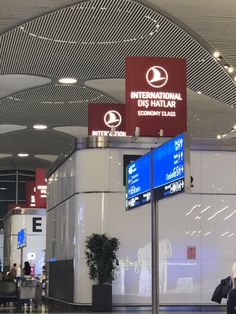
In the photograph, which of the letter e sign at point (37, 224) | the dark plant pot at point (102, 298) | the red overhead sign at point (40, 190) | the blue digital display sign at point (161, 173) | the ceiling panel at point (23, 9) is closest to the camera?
the blue digital display sign at point (161, 173)

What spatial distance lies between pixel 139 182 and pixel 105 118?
15.6 m

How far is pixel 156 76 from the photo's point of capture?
17.7m

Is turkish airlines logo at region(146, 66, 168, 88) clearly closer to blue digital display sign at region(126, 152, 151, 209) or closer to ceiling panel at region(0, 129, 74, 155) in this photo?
blue digital display sign at region(126, 152, 151, 209)

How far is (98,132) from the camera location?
78.3 ft

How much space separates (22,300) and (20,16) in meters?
8.00

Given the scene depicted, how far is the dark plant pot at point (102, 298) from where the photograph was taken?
1638 centimetres

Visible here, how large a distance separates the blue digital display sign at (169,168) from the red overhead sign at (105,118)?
52.9ft

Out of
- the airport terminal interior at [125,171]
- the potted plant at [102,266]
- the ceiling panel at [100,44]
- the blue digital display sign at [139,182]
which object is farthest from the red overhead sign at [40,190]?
the blue digital display sign at [139,182]

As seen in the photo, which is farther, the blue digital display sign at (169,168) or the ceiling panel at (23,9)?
the ceiling panel at (23,9)

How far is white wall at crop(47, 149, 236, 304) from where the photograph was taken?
55.8ft

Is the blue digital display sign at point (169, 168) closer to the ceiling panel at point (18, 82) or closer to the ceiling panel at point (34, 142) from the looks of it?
the ceiling panel at point (18, 82)

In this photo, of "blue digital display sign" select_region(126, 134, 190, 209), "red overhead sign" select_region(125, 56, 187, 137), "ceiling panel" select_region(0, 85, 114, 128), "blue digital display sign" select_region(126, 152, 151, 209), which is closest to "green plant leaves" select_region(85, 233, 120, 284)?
"red overhead sign" select_region(125, 56, 187, 137)

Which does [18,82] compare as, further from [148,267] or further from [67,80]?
[148,267]

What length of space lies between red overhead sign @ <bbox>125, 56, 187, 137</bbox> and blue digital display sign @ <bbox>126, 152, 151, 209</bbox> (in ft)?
26.3
